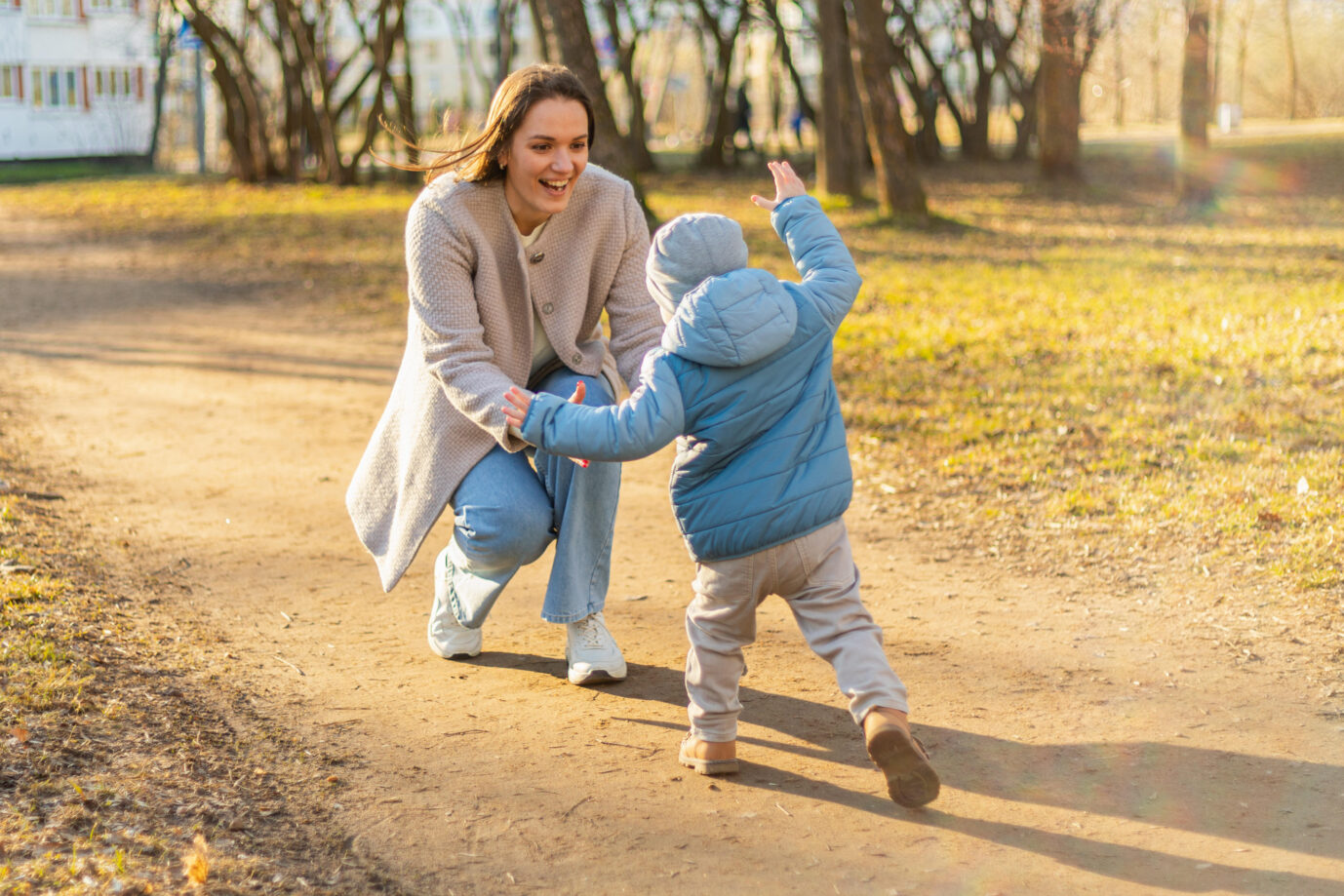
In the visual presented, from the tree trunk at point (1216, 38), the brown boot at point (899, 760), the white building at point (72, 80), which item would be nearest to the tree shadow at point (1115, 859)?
the brown boot at point (899, 760)

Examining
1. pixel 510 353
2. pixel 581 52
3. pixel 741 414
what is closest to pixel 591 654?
pixel 510 353

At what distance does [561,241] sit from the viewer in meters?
3.78

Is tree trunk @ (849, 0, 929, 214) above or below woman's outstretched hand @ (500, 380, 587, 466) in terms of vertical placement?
above

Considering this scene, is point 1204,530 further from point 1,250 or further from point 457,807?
point 1,250

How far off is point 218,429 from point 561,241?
398 centimetres

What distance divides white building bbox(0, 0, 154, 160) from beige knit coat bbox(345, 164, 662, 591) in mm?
38247

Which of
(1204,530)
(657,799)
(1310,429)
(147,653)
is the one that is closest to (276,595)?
(147,653)

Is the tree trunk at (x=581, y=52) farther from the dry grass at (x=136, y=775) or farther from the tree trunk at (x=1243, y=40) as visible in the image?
the tree trunk at (x=1243, y=40)

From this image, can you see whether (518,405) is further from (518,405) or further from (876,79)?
(876,79)

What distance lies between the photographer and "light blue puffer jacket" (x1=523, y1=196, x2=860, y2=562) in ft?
9.59

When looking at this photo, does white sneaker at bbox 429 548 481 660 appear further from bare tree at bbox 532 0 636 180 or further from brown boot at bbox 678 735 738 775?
bare tree at bbox 532 0 636 180

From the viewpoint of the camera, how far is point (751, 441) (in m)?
3.05

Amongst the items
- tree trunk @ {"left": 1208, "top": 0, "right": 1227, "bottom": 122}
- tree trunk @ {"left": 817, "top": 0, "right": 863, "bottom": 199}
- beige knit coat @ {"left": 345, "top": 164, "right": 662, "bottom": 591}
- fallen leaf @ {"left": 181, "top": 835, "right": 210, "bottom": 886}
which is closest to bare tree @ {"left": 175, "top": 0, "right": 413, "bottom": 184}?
tree trunk @ {"left": 817, "top": 0, "right": 863, "bottom": 199}

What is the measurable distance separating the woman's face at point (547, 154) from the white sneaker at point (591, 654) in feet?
3.90
